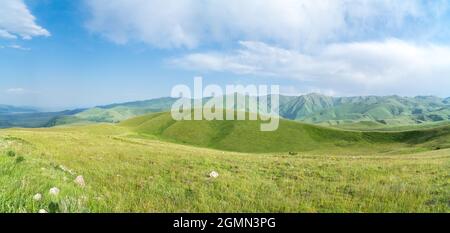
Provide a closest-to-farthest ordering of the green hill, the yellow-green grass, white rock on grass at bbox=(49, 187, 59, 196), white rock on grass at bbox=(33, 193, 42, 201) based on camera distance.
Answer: white rock on grass at bbox=(33, 193, 42, 201) < white rock on grass at bbox=(49, 187, 59, 196) < the yellow-green grass < the green hill

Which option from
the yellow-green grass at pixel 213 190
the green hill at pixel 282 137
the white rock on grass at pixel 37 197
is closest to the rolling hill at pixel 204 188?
the yellow-green grass at pixel 213 190

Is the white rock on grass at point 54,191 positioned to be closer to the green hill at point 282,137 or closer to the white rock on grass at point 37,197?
the white rock on grass at point 37,197

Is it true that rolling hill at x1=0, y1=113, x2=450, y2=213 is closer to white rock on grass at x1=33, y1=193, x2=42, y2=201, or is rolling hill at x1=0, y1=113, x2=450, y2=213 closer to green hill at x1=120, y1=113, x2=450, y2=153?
white rock on grass at x1=33, y1=193, x2=42, y2=201

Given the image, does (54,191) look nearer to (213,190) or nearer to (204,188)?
(204,188)

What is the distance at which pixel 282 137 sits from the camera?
5876 inches

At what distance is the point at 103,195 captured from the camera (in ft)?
36.5

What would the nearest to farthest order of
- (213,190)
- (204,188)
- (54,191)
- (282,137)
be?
(54,191) → (213,190) → (204,188) → (282,137)

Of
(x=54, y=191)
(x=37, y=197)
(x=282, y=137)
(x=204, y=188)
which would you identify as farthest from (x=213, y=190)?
(x=282, y=137)

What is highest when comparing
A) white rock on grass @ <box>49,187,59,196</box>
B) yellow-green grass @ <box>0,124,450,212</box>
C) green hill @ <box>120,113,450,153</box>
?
white rock on grass @ <box>49,187,59,196</box>

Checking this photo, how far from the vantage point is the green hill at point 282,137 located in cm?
12450

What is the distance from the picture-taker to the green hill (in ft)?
408

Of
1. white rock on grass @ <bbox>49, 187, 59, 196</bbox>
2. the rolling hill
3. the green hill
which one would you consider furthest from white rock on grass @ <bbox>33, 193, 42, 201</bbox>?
the green hill

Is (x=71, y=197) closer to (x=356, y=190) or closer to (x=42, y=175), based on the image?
(x=42, y=175)

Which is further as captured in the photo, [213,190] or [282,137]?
[282,137]
